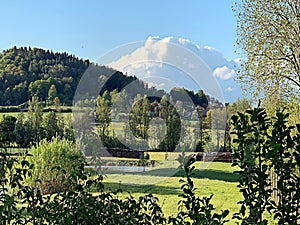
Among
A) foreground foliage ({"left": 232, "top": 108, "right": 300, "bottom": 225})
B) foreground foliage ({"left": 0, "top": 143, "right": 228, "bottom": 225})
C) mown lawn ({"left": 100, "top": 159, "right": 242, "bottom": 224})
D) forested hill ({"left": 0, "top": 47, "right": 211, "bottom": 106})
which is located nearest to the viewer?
foreground foliage ({"left": 232, "top": 108, "right": 300, "bottom": 225})

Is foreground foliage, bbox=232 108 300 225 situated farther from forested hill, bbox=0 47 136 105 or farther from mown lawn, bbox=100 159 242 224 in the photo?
forested hill, bbox=0 47 136 105

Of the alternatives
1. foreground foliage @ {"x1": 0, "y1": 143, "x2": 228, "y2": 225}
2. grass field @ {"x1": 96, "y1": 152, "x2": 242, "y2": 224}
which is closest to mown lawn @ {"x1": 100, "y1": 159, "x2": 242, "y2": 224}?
grass field @ {"x1": 96, "y1": 152, "x2": 242, "y2": 224}

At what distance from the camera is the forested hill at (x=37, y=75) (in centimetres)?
2161

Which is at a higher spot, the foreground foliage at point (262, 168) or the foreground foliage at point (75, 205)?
the foreground foliage at point (262, 168)

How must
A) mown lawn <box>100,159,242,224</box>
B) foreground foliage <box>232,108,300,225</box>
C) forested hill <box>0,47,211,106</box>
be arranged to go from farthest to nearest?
forested hill <box>0,47,211,106</box>
mown lawn <box>100,159,242,224</box>
foreground foliage <box>232,108,300,225</box>

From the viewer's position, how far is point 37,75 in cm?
2600

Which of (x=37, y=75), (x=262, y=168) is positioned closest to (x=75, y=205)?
(x=262, y=168)

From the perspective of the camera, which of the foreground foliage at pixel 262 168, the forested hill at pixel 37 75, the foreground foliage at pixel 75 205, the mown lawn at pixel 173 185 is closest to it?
the foreground foliage at pixel 262 168

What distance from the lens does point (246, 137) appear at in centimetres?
135

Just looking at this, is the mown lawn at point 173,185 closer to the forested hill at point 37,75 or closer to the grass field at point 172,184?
the grass field at point 172,184

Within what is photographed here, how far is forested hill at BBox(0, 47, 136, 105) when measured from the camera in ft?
70.9

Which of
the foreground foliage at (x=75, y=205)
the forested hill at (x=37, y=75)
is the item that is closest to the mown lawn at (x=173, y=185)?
the foreground foliage at (x=75, y=205)

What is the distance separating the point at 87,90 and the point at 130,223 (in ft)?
30.7

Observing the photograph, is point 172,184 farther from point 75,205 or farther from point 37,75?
point 37,75
